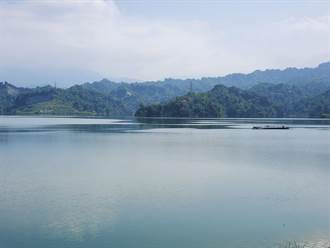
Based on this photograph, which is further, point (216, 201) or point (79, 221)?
point (216, 201)

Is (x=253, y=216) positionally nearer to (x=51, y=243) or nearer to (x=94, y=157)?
(x=51, y=243)

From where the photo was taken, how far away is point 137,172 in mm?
50938

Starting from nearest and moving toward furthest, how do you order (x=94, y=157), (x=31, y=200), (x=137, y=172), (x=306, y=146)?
1. (x=31, y=200)
2. (x=137, y=172)
3. (x=94, y=157)
4. (x=306, y=146)

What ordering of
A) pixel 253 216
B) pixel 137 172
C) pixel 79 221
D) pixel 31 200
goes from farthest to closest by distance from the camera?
1. pixel 137 172
2. pixel 31 200
3. pixel 253 216
4. pixel 79 221

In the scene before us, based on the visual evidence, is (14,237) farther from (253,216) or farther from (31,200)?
(253,216)

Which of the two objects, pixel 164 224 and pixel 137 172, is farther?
pixel 137 172

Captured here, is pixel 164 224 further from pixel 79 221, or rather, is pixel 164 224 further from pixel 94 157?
pixel 94 157

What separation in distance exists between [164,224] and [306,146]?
6434 centimetres

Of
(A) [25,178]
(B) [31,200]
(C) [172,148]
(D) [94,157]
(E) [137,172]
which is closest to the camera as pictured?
(B) [31,200]

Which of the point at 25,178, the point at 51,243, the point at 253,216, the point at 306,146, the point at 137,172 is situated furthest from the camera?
the point at 306,146

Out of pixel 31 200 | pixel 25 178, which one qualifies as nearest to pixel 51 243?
pixel 31 200

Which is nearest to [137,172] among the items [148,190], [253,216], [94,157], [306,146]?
[148,190]

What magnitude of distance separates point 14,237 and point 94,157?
129 feet

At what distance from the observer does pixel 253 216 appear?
31.3 m
